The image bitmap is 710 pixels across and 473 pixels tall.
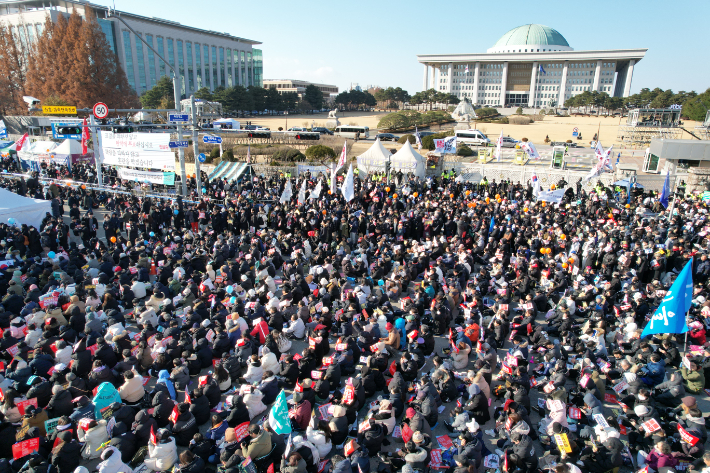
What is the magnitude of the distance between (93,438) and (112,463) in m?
0.89

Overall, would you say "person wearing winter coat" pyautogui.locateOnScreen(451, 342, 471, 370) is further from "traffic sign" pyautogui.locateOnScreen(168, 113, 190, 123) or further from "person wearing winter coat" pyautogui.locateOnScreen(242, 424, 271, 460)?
"traffic sign" pyautogui.locateOnScreen(168, 113, 190, 123)

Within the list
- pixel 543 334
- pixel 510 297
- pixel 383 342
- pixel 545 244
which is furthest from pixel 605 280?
pixel 383 342

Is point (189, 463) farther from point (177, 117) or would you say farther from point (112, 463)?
point (177, 117)

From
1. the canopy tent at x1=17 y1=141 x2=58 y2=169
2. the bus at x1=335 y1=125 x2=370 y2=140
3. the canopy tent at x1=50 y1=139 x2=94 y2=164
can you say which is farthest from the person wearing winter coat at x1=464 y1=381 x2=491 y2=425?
the bus at x1=335 y1=125 x2=370 y2=140

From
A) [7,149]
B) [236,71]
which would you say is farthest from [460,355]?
[236,71]

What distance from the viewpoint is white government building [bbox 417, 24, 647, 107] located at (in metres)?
99.6

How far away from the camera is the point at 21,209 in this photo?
553 inches

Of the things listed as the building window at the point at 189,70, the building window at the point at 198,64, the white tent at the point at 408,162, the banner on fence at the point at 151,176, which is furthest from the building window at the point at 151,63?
the white tent at the point at 408,162

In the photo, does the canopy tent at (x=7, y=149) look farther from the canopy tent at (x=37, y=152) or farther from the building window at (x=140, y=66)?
the building window at (x=140, y=66)

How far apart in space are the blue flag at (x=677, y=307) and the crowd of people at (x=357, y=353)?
0.84m

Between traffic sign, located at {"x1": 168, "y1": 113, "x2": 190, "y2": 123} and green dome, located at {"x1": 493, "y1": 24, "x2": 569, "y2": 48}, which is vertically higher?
green dome, located at {"x1": 493, "y1": 24, "x2": 569, "y2": 48}

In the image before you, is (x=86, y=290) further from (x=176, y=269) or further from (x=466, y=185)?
(x=466, y=185)

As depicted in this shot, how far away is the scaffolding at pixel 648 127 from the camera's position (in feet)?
141

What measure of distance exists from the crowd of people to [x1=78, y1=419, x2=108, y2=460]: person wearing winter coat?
27 mm
